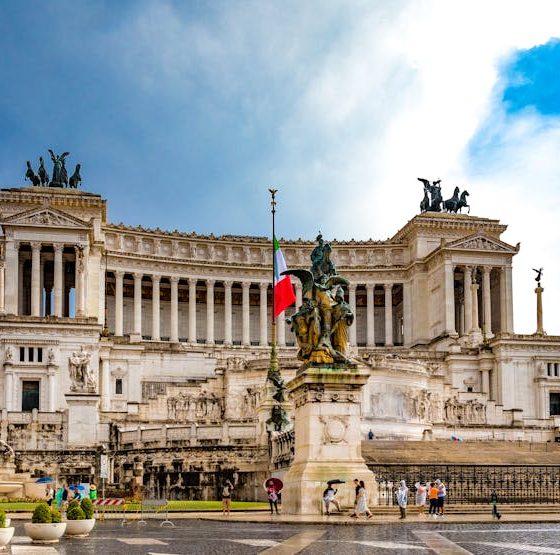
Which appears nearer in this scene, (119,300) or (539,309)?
(539,309)

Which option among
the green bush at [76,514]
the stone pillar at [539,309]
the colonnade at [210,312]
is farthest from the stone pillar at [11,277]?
the green bush at [76,514]

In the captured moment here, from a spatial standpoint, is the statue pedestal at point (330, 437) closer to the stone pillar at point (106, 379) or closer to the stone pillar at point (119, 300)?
the stone pillar at point (106, 379)

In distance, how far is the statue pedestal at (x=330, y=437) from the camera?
33719 millimetres

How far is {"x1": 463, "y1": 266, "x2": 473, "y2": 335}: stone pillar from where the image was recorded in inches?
4624

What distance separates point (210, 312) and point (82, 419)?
5077 cm

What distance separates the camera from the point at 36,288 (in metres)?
108

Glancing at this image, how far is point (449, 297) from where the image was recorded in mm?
118812

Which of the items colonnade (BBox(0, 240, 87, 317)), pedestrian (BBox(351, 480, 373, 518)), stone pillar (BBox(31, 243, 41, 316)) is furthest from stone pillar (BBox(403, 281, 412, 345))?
pedestrian (BBox(351, 480, 373, 518))

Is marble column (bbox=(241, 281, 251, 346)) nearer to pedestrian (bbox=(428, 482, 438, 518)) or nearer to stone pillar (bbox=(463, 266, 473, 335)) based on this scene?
stone pillar (bbox=(463, 266, 473, 335))

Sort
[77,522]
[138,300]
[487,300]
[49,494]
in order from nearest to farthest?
[77,522], [49,494], [138,300], [487,300]

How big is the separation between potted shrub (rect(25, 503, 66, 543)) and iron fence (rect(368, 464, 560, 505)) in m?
13.6

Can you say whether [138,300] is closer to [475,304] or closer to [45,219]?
[45,219]

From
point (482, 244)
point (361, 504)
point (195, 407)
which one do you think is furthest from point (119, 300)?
point (361, 504)

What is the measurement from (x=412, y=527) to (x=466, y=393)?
6030 cm
